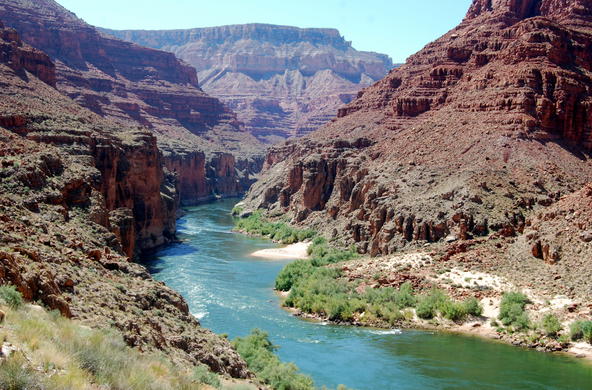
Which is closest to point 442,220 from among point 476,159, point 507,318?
point 476,159

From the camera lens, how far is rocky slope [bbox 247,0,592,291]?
5323 centimetres

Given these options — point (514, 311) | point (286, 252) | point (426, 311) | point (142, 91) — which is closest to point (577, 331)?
point (514, 311)

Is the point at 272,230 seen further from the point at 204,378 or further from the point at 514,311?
the point at 204,378

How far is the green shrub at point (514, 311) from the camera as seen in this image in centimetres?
3772

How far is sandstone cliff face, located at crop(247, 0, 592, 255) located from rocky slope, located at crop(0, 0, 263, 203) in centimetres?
4252

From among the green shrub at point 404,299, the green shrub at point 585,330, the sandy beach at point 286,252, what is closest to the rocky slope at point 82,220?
the sandy beach at point 286,252

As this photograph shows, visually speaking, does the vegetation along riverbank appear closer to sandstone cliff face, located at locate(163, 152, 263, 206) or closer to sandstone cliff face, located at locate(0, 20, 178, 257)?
sandstone cliff face, located at locate(0, 20, 178, 257)

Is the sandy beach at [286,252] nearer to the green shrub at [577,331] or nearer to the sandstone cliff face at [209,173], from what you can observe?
the green shrub at [577,331]

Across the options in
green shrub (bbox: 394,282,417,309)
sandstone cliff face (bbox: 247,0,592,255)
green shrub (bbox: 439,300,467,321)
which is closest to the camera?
green shrub (bbox: 439,300,467,321)

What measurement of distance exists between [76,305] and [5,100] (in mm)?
38877

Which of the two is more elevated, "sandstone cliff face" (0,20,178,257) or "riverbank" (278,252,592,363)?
"sandstone cliff face" (0,20,178,257)

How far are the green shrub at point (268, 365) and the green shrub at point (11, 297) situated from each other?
1226cm

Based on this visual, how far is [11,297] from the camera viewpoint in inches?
597

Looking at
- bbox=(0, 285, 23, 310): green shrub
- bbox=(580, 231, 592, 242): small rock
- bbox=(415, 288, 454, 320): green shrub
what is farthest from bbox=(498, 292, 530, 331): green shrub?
bbox=(0, 285, 23, 310): green shrub
